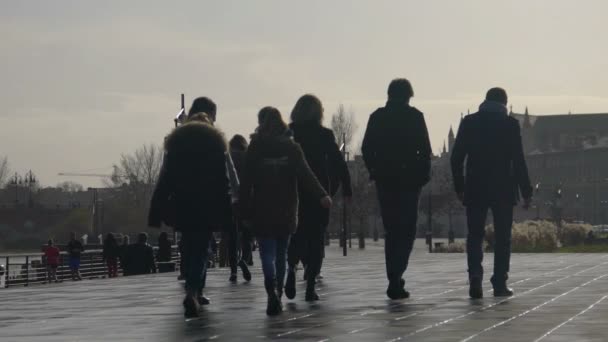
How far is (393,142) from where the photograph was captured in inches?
522

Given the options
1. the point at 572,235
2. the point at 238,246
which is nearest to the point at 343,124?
the point at 572,235

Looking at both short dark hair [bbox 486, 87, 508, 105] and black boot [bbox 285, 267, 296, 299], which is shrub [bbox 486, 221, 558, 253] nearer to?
short dark hair [bbox 486, 87, 508, 105]

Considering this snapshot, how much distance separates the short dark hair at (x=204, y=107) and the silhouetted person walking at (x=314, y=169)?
1185 millimetres

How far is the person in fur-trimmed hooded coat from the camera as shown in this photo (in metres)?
11.3

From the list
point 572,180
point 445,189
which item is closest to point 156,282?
point 445,189

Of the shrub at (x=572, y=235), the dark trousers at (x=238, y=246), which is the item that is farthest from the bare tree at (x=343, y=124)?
the dark trousers at (x=238, y=246)

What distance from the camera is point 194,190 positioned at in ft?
37.2

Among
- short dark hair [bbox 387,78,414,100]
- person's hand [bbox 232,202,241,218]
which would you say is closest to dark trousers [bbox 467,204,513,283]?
short dark hair [bbox 387,78,414,100]

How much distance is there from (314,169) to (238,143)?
3.33m

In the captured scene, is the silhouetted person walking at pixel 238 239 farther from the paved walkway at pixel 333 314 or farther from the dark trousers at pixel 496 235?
the dark trousers at pixel 496 235

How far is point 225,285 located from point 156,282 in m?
2.28

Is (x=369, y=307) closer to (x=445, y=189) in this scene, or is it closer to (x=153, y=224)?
(x=153, y=224)

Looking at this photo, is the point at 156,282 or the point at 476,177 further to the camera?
the point at 156,282

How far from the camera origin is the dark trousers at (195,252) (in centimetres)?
1129
